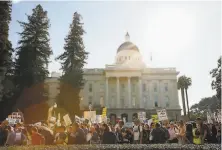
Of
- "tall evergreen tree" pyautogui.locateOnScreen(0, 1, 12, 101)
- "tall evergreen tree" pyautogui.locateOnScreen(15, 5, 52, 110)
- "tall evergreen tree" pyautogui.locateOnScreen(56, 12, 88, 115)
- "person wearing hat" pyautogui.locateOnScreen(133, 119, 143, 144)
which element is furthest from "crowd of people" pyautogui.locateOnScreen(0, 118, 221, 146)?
"tall evergreen tree" pyautogui.locateOnScreen(56, 12, 88, 115)

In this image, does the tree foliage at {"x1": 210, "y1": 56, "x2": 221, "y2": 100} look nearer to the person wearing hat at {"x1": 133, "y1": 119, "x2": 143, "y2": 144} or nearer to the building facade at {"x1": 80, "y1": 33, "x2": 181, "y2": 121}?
the building facade at {"x1": 80, "y1": 33, "x2": 181, "y2": 121}

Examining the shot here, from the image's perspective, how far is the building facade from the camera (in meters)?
60.4

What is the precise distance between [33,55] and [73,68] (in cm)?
727

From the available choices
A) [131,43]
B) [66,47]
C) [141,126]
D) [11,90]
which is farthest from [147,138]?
[131,43]

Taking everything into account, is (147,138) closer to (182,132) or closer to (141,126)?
(141,126)

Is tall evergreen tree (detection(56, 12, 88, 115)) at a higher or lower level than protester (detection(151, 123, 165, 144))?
higher

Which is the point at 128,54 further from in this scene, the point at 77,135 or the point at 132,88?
the point at 77,135

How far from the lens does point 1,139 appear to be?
34.9 feet

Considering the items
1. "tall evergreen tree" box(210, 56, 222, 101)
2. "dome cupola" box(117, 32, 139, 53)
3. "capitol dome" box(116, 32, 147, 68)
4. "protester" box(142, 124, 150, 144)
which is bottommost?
"protester" box(142, 124, 150, 144)

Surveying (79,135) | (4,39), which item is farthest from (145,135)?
(4,39)

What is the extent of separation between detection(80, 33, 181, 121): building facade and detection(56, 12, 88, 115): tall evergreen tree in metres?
20.0

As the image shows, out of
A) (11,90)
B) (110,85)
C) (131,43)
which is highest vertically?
(131,43)

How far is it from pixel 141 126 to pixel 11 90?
75.4 feet

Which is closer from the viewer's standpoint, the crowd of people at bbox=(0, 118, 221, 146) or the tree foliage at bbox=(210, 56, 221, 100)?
the crowd of people at bbox=(0, 118, 221, 146)
